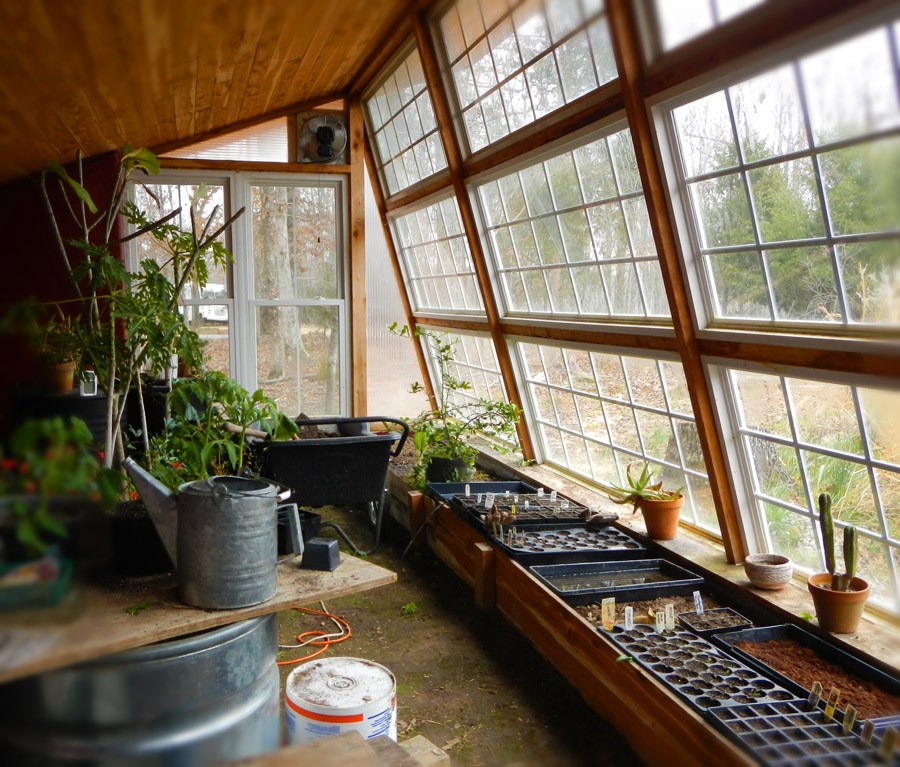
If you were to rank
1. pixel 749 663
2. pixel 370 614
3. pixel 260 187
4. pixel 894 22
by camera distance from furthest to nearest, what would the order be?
pixel 260 187
pixel 370 614
pixel 749 663
pixel 894 22

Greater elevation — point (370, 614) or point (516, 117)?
point (516, 117)

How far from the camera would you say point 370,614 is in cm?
296

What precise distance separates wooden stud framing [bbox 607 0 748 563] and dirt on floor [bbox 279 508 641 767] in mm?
777

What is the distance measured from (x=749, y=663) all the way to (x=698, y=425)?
2.55ft

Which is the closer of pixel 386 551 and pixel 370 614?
pixel 370 614

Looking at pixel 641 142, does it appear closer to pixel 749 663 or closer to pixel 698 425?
pixel 698 425

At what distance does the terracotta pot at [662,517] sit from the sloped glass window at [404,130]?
7.08 ft

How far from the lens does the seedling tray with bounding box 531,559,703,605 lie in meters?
2.44

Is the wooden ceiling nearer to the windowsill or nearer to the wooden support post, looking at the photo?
the windowsill

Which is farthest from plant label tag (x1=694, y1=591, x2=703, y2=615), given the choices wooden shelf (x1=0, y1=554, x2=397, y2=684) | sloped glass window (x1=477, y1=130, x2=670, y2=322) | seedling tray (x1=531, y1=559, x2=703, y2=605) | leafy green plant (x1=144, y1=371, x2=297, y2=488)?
leafy green plant (x1=144, y1=371, x2=297, y2=488)

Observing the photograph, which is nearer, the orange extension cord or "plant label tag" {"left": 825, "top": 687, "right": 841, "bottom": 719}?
"plant label tag" {"left": 825, "top": 687, "right": 841, "bottom": 719}

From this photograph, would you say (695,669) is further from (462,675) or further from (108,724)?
(108,724)

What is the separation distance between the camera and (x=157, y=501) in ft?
3.73

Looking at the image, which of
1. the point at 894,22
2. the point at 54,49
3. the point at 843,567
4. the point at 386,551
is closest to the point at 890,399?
the point at 894,22
